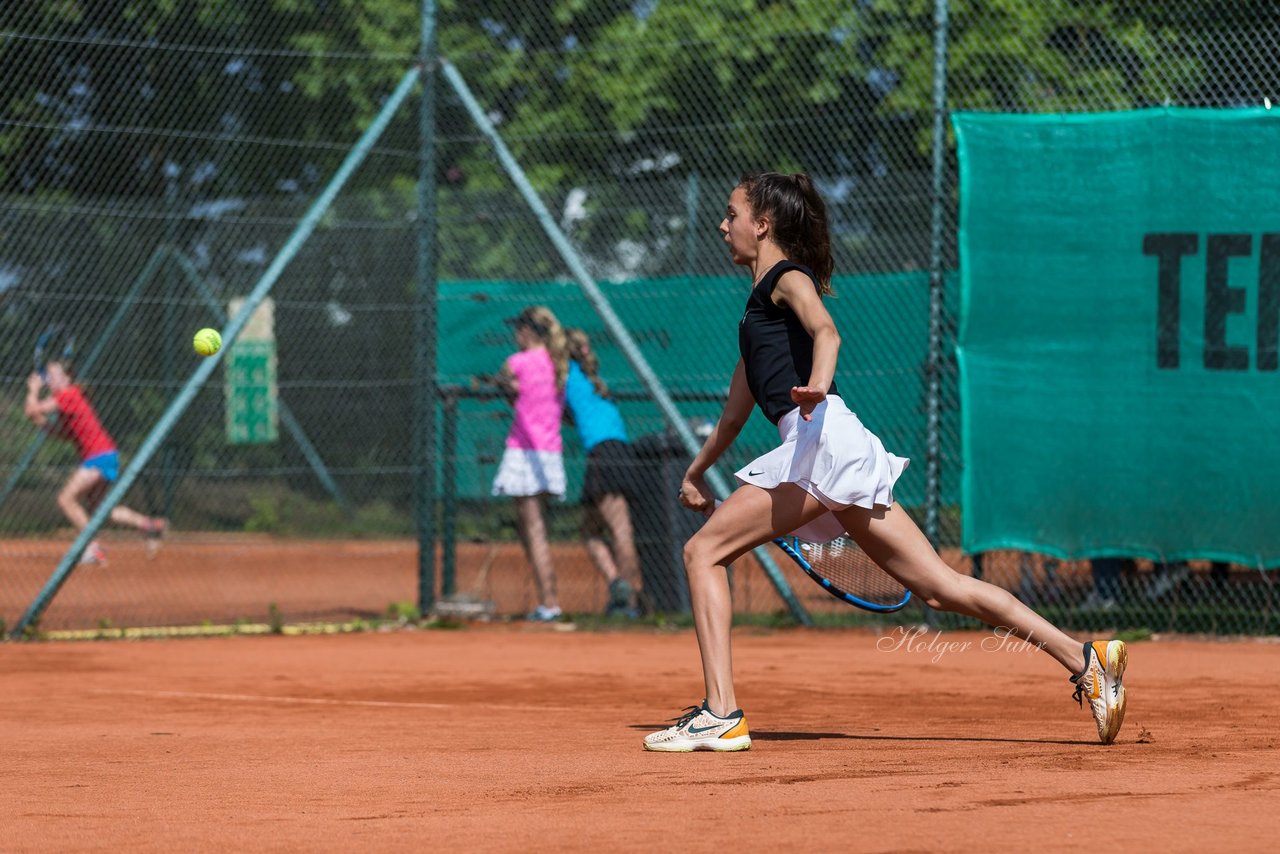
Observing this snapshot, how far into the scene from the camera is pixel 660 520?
1005 cm

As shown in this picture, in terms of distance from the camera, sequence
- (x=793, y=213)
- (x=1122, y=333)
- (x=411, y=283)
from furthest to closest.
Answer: (x=411, y=283) → (x=1122, y=333) → (x=793, y=213)

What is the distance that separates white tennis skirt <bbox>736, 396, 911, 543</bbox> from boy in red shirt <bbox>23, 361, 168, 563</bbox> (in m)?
7.45

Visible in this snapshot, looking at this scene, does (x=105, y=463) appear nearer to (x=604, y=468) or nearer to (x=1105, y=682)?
(x=604, y=468)

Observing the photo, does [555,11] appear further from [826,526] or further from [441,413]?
[826,526]

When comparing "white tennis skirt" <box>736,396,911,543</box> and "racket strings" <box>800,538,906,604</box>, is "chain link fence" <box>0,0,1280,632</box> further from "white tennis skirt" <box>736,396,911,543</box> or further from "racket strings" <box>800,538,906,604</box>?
"white tennis skirt" <box>736,396,911,543</box>

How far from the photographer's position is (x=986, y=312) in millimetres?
8930

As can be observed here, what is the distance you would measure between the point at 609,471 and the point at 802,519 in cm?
500

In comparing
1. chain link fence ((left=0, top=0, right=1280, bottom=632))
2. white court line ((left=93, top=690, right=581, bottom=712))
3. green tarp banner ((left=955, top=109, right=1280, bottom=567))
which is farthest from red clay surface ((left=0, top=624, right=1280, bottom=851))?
chain link fence ((left=0, top=0, right=1280, bottom=632))

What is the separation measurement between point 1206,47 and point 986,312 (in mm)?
1793

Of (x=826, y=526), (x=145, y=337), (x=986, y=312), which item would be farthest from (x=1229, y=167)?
(x=145, y=337)

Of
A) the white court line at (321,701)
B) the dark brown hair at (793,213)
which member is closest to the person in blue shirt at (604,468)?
the white court line at (321,701)

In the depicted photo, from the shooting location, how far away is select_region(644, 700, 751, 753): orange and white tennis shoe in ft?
16.4

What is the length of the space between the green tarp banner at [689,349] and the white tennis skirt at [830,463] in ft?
13.9

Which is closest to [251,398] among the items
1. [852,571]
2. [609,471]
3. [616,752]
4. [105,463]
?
[105,463]
